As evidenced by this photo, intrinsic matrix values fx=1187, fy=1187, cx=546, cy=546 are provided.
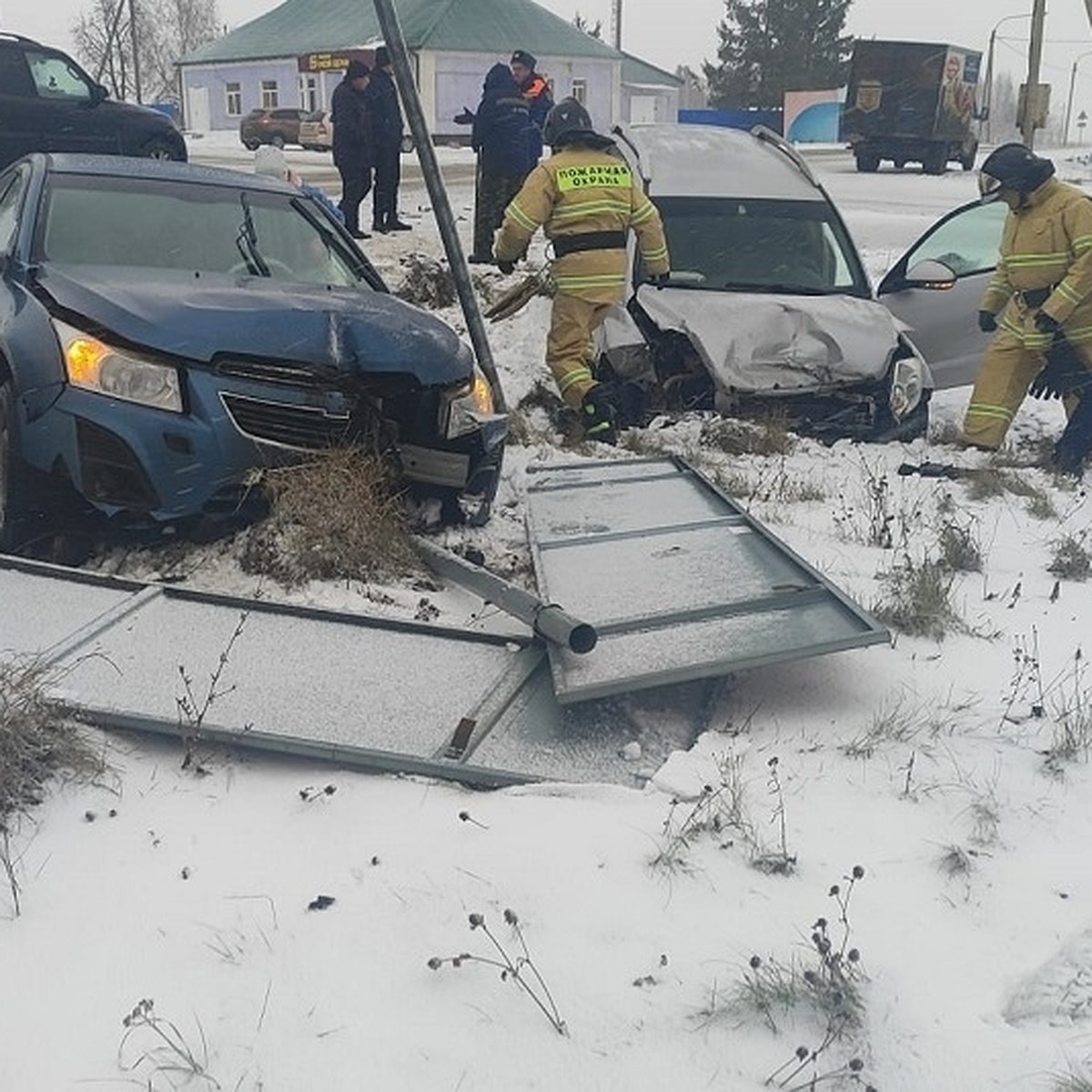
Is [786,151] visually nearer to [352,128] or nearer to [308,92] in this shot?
[352,128]

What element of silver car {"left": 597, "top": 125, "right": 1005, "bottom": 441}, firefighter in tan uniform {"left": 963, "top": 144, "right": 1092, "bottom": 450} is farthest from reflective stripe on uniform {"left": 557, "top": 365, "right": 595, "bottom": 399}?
firefighter in tan uniform {"left": 963, "top": 144, "right": 1092, "bottom": 450}

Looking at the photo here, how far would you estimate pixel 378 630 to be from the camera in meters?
3.84

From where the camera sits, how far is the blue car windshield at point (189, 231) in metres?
5.07

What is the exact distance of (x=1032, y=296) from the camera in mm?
6836

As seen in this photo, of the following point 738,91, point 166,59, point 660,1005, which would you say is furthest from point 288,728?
point 166,59

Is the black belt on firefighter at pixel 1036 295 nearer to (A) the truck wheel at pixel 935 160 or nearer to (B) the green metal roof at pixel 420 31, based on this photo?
(A) the truck wheel at pixel 935 160

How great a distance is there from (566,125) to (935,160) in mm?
26914

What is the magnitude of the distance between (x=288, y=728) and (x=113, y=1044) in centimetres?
111

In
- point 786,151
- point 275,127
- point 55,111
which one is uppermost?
point 275,127

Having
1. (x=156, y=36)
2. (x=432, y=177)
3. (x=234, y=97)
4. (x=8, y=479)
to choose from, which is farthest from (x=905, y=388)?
(x=156, y=36)

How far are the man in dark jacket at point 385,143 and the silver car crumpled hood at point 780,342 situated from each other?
16.0ft

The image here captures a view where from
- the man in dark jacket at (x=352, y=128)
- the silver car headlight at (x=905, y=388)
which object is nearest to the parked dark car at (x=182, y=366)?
the silver car headlight at (x=905, y=388)

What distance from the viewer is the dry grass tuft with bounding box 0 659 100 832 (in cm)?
288

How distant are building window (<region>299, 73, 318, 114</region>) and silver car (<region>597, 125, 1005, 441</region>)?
37735 mm
